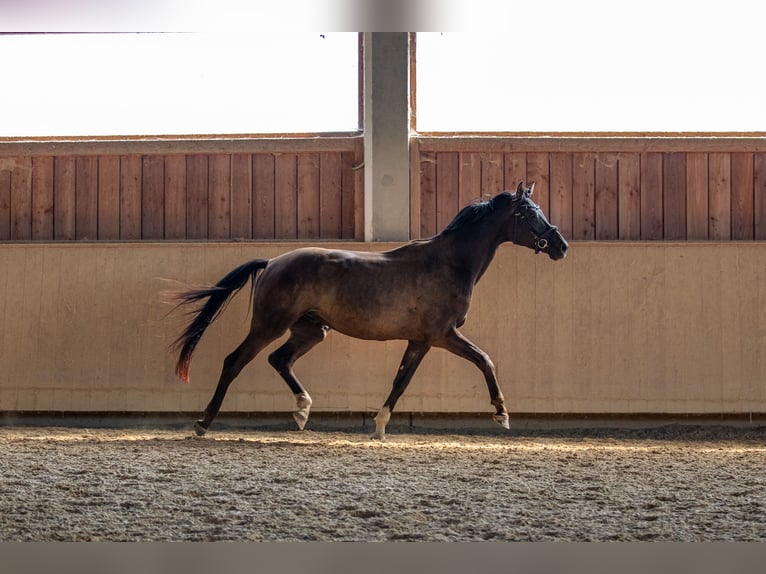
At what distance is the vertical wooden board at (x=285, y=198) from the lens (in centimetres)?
748

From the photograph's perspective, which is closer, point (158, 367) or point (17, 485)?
point (17, 485)

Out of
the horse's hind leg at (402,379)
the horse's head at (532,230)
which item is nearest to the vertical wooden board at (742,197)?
the horse's head at (532,230)

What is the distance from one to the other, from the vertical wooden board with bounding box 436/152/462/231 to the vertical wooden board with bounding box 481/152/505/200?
220 millimetres

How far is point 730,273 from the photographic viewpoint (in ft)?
23.1

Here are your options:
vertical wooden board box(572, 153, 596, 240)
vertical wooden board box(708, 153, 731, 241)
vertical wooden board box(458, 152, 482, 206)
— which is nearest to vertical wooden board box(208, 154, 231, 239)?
vertical wooden board box(458, 152, 482, 206)

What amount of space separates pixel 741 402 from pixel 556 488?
3.69 m

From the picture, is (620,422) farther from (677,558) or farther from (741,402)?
(677,558)

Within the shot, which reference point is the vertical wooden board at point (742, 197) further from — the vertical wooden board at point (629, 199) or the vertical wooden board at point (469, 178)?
the vertical wooden board at point (469, 178)

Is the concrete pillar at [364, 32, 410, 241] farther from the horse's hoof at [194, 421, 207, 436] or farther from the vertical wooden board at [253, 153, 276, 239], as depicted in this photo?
the horse's hoof at [194, 421, 207, 436]

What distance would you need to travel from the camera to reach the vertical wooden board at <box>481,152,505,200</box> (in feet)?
24.1

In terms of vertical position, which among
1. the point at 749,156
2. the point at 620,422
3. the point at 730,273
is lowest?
the point at 620,422

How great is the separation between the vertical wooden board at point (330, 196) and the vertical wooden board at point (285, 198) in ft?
0.71

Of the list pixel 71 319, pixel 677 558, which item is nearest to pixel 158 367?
pixel 71 319

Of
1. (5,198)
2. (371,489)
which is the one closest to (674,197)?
(371,489)
